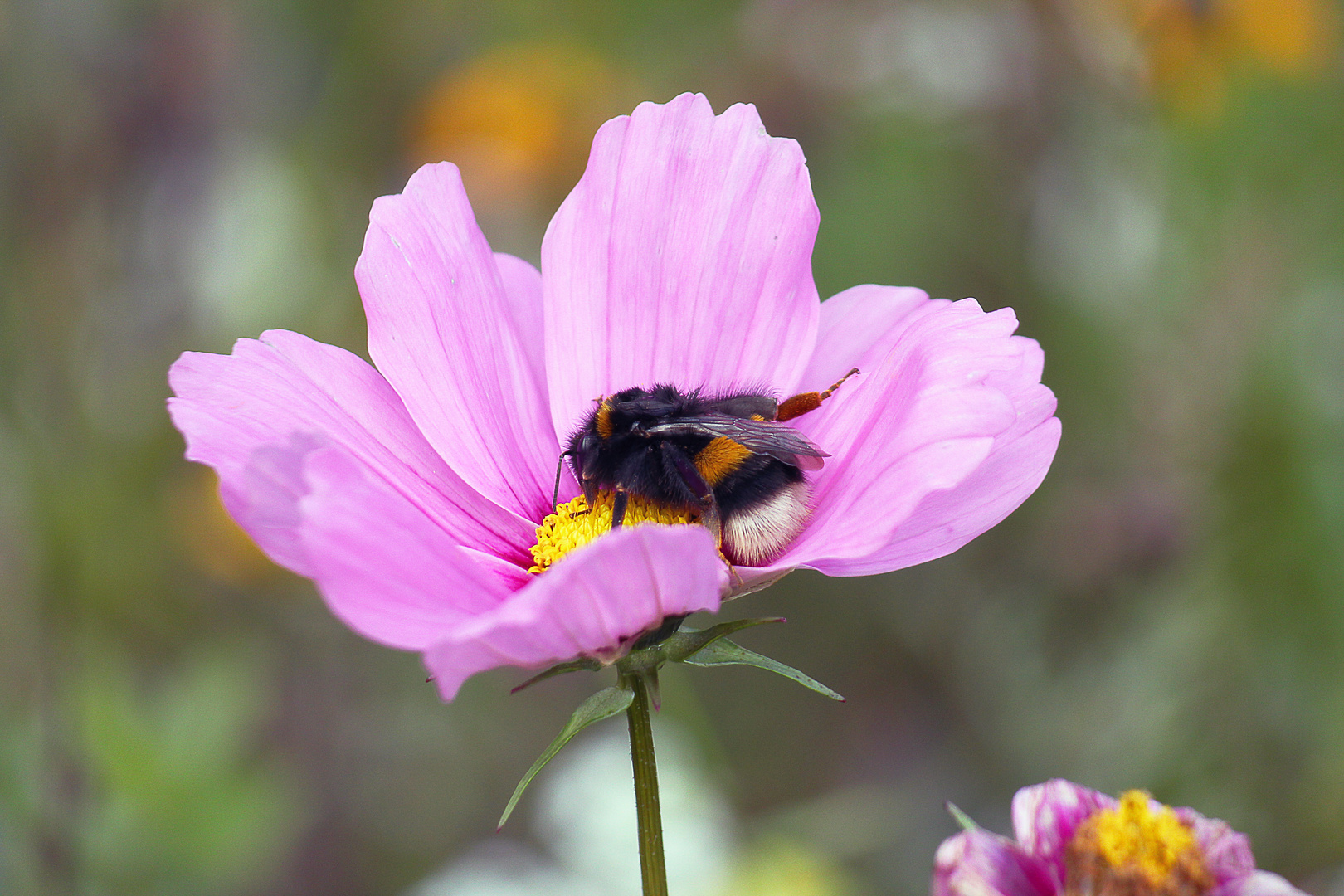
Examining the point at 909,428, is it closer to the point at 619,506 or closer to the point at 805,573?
the point at 619,506

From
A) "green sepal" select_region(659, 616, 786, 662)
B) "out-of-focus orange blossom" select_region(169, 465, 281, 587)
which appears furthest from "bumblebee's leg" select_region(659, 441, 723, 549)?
"out-of-focus orange blossom" select_region(169, 465, 281, 587)

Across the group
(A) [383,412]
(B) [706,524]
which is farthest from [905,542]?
(A) [383,412]

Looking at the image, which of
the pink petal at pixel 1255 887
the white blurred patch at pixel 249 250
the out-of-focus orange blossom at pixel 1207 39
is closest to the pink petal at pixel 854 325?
the pink petal at pixel 1255 887

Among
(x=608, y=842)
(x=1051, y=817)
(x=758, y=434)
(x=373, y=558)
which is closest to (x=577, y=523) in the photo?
(x=758, y=434)

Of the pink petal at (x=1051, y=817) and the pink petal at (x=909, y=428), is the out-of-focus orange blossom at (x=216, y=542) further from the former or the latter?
the pink petal at (x=1051, y=817)

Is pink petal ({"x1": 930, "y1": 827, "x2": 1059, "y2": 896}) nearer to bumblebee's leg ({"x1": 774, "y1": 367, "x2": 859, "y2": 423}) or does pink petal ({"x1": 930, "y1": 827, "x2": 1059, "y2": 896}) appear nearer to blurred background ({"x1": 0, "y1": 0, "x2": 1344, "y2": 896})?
bumblebee's leg ({"x1": 774, "y1": 367, "x2": 859, "y2": 423})

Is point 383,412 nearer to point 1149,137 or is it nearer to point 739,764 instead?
point 739,764
